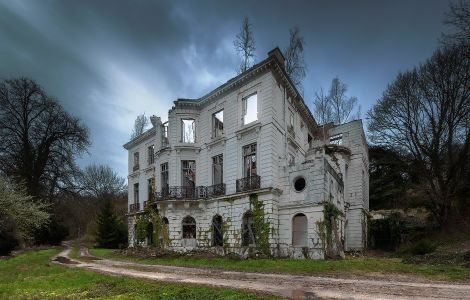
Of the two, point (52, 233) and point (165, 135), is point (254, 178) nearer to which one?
point (165, 135)

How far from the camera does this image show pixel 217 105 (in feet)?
88.6

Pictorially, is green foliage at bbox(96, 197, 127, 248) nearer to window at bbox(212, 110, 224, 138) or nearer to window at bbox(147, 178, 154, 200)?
window at bbox(147, 178, 154, 200)

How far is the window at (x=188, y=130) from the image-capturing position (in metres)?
28.5

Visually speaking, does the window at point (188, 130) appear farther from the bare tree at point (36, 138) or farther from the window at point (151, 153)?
the bare tree at point (36, 138)

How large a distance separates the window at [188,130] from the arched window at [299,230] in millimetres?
10621

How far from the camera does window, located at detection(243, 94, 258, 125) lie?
2444 centimetres

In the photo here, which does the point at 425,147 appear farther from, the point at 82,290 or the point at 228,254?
the point at 82,290

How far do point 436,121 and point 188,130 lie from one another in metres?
20.4

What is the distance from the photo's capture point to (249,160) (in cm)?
2439

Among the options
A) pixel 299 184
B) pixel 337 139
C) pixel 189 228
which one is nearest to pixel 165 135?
pixel 189 228

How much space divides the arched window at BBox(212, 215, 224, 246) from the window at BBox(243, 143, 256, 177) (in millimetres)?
3953

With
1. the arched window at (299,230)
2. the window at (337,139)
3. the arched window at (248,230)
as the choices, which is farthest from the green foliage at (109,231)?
the window at (337,139)

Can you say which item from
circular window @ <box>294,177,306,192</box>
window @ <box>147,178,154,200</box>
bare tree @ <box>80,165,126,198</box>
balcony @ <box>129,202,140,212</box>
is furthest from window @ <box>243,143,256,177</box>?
bare tree @ <box>80,165,126,198</box>

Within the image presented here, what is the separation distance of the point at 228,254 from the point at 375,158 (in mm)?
25432
